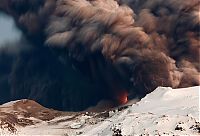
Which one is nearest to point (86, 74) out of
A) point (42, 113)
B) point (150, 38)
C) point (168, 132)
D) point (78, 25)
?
point (78, 25)

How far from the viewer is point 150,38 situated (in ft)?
478

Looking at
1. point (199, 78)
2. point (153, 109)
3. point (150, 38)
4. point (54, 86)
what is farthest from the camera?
point (54, 86)

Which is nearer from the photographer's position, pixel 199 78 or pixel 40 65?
pixel 199 78

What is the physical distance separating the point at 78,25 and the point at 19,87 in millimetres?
49702

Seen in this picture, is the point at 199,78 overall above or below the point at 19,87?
above

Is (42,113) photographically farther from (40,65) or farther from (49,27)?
(40,65)

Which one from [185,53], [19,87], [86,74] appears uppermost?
[185,53]

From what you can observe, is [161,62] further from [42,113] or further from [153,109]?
[153,109]

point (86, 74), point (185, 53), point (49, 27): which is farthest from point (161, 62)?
point (49, 27)

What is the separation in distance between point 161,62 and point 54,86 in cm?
6120

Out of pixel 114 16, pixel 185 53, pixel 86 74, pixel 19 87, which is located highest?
pixel 114 16

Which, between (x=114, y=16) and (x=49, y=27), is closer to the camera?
(x=114, y=16)

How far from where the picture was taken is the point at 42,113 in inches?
3674

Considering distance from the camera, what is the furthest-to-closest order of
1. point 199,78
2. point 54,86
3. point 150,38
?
1. point 54,86
2. point 150,38
3. point 199,78
